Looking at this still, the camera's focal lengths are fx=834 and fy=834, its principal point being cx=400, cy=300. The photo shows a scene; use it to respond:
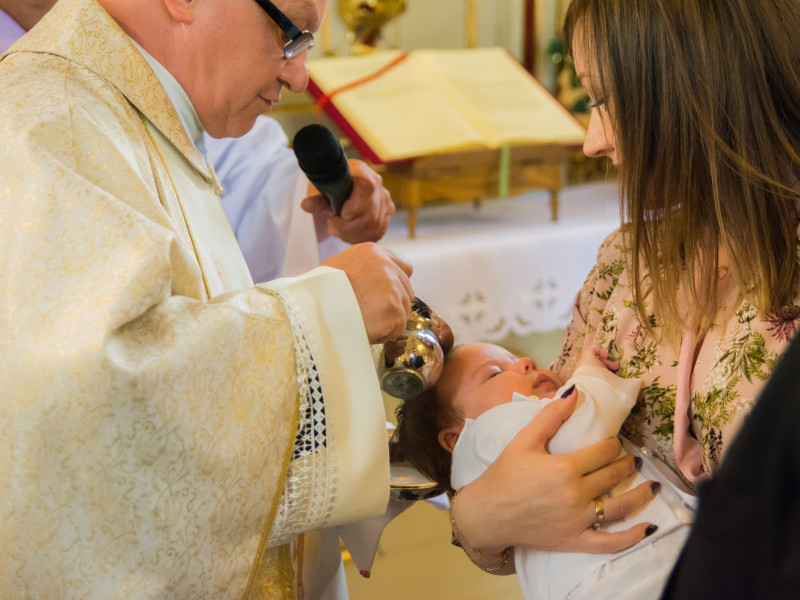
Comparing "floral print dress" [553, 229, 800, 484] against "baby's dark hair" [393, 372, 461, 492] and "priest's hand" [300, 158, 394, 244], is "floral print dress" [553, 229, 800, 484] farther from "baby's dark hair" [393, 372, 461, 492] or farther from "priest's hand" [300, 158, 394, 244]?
"priest's hand" [300, 158, 394, 244]

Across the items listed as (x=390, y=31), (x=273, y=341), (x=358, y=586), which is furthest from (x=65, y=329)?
(x=390, y=31)

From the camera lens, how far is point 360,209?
84.7 inches

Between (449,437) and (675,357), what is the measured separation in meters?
0.53

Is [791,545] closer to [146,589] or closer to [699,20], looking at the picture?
[146,589]

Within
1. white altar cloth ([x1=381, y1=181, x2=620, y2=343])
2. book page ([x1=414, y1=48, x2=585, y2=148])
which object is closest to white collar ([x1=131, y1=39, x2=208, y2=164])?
white altar cloth ([x1=381, y1=181, x2=620, y2=343])

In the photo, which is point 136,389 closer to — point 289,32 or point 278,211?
point 289,32

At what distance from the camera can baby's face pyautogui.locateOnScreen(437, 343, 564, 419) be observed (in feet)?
5.72

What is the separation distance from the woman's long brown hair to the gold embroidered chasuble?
1.89ft

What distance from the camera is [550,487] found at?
136cm

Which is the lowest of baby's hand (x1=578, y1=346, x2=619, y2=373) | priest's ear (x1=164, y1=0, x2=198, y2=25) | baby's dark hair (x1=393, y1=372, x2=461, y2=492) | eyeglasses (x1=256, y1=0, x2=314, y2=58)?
baby's dark hair (x1=393, y1=372, x2=461, y2=492)

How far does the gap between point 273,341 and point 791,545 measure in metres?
0.77

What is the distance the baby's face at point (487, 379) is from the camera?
1.74 metres

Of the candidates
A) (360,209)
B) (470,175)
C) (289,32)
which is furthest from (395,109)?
(289,32)

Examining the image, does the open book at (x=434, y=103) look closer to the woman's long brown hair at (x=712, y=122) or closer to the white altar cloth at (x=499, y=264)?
the white altar cloth at (x=499, y=264)
